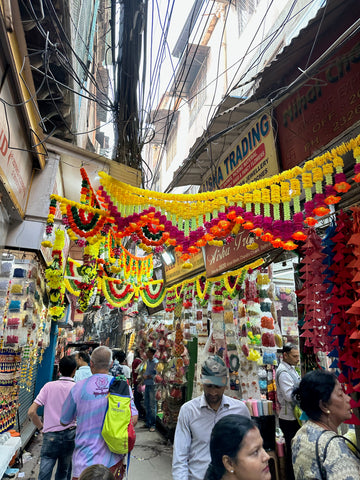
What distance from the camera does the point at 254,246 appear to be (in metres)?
3.86

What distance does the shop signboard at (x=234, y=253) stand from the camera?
391 cm

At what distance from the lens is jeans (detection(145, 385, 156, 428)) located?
322 inches

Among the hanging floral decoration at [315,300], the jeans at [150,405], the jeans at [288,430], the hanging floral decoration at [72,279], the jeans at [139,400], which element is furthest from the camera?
the jeans at [139,400]

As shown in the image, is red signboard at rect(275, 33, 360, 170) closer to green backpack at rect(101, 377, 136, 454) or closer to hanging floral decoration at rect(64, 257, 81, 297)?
green backpack at rect(101, 377, 136, 454)

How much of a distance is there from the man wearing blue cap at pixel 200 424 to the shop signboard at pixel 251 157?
7.70 ft

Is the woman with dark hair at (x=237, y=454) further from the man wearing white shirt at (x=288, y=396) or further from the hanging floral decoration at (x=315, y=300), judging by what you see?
the man wearing white shirt at (x=288, y=396)

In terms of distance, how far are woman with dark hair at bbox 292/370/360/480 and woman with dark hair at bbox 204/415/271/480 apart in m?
0.52

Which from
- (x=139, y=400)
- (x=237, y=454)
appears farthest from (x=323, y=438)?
(x=139, y=400)

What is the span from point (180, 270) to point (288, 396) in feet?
10.6

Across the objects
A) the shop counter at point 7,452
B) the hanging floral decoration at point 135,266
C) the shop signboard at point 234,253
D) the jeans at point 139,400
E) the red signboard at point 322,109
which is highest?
the red signboard at point 322,109

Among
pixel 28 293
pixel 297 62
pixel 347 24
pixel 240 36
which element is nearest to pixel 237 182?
pixel 297 62

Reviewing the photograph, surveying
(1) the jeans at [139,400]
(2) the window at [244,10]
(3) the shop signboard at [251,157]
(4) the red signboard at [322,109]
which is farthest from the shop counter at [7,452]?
(2) the window at [244,10]

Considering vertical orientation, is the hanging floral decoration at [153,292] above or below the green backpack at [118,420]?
above

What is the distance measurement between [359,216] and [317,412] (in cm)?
140
